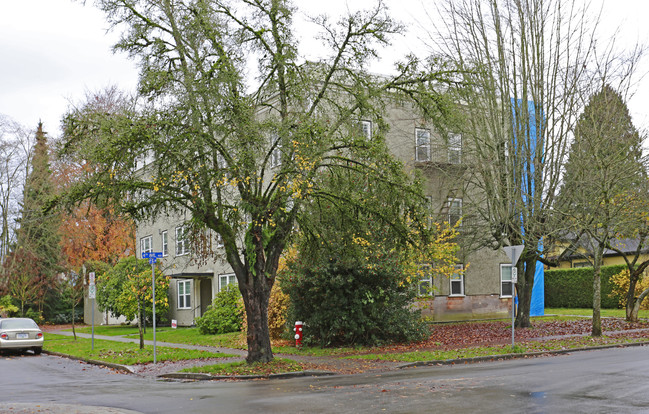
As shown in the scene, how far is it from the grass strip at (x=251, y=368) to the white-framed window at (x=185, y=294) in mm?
21760

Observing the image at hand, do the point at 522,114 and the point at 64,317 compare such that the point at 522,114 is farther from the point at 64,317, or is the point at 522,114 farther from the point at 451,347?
the point at 64,317

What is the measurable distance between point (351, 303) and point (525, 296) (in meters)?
8.54

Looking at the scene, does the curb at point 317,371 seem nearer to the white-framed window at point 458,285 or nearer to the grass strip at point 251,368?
the grass strip at point 251,368

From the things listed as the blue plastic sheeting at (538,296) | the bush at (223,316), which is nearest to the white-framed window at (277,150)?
the bush at (223,316)

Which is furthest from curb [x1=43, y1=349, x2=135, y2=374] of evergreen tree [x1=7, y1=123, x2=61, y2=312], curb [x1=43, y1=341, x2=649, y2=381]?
evergreen tree [x1=7, y1=123, x2=61, y2=312]

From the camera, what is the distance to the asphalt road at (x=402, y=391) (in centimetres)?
934

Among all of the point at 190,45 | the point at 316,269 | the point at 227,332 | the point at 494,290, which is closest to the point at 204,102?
the point at 190,45

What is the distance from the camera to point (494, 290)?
33.6m

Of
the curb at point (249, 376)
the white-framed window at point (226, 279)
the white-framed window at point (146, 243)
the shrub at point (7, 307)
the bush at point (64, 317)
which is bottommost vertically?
the bush at point (64, 317)

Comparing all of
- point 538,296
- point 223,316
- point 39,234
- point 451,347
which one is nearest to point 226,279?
point 223,316

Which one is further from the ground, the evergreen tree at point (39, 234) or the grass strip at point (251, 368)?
the evergreen tree at point (39, 234)

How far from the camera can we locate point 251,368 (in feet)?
51.2

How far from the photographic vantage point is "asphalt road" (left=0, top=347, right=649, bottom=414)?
9.34 m

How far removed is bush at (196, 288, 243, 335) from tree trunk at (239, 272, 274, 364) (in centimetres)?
1176
